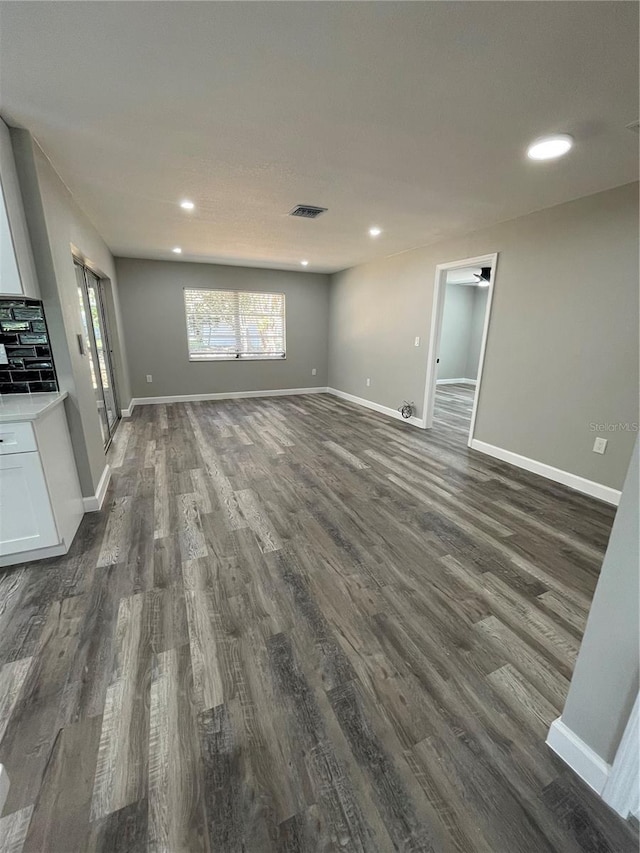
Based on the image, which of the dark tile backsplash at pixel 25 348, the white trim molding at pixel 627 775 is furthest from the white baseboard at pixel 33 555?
the white trim molding at pixel 627 775

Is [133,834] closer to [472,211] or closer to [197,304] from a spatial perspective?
[472,211]

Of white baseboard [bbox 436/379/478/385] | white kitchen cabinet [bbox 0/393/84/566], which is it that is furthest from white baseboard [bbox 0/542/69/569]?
white baseboard [bbox 436/379/478/385]

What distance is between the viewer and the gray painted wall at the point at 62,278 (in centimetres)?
200

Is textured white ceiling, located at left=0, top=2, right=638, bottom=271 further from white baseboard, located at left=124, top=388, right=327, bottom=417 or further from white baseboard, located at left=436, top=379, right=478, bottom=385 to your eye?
white baseboard, located at left=436, top=379, right=478, bottom=385

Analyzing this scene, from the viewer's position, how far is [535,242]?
3215 millimetres

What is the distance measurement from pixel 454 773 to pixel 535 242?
12.8 feet

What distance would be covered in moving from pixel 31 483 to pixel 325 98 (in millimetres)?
2509

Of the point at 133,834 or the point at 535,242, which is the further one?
the point at 535,242

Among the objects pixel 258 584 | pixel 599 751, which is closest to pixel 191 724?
pixel 258 584

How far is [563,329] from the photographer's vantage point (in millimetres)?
3064

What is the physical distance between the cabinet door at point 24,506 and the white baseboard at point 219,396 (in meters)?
3.60

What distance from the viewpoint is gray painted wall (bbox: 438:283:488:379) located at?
8180mm

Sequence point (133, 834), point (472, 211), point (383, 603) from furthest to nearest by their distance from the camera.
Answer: point (472, 211), point (383, 603), point (133, 834)

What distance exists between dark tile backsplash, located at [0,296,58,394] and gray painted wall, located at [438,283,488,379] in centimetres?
764
